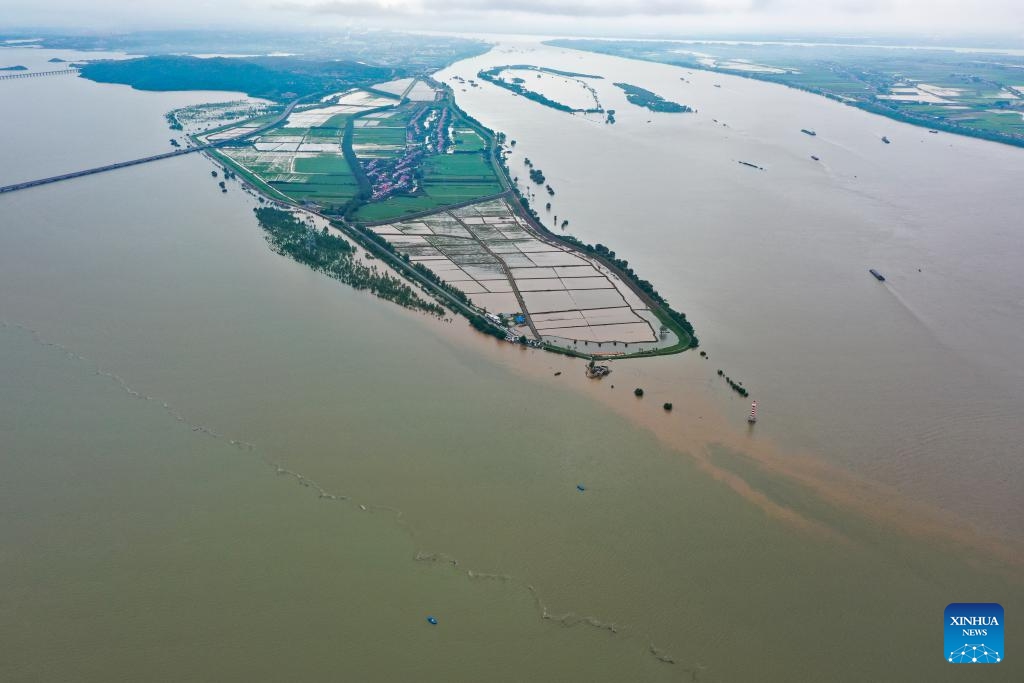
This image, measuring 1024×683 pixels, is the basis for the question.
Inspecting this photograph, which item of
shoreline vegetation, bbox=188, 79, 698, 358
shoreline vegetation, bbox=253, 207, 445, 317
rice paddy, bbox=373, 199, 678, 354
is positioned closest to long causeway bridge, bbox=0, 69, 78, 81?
shoreline vegetation, bbox=188, 79, 698, 358

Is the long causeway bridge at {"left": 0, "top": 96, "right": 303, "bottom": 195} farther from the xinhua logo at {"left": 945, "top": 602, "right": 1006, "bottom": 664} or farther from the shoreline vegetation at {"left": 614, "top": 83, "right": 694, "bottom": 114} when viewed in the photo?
the xinhua logo at {"left": 945, "top": 602, "right": 1006, "bottom": 664}

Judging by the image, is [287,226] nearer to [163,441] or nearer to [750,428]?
[163,441]

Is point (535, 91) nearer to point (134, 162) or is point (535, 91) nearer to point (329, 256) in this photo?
point (134, 162)

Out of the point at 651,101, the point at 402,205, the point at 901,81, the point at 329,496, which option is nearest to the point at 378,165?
the point at 402,205

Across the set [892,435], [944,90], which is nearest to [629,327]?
[892,435]

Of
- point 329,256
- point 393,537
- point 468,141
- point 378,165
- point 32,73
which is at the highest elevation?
point 32,73
